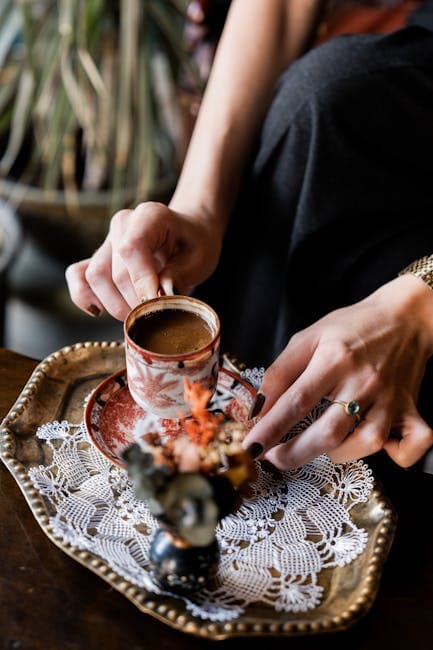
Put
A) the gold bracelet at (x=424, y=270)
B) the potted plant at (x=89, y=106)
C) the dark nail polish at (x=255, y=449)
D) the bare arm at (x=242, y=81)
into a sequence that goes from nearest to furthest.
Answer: the dark nail polish at (x=255, y=449)
the gold bracelet at (x=424, y=270)
the bare arm at (x=242, y=81)
the potted plant at (x=89, y=106)

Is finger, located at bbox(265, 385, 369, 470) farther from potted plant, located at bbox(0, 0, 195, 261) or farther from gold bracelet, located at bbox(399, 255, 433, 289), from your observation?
potted plant, located at bbox(0, 0, 195, 261)

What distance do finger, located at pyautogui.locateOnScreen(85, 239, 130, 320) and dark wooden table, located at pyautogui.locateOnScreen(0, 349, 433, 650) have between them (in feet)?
0.88

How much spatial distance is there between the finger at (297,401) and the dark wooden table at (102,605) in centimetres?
16

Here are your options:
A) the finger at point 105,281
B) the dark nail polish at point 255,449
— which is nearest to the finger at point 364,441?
the dark nail polish at point 255,449

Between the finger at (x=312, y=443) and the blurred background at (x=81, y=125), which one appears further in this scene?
the blurred background at (x=81, y=125)

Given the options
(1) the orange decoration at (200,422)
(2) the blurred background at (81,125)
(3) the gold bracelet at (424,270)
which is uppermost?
(1) the orange decoration at (200,422)

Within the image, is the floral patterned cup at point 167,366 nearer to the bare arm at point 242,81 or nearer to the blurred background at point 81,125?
the bare arm at point 242,81

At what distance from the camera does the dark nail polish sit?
0.70 m

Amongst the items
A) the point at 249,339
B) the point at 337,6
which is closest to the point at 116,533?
the point at 249,339

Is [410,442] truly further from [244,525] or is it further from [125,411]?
[125,411]

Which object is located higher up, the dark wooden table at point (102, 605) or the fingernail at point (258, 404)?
the fingernail at point (258, 404)

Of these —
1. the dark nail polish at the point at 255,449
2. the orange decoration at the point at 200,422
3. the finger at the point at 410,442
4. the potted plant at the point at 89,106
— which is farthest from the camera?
the potted plant at the point at 89,106

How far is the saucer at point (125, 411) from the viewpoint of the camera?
83cm

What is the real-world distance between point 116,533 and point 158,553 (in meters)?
0.10
